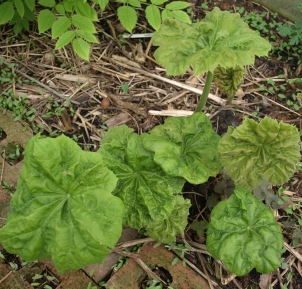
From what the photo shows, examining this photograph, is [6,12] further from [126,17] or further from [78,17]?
[126,17]

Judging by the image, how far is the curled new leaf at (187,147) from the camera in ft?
7.22

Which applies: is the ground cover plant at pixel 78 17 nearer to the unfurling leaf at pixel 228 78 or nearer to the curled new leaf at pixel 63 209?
the unfurling leaf at pixel 228 78

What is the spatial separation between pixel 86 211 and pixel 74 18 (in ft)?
5.00

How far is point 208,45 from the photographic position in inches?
88.3

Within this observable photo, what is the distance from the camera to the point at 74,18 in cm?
278

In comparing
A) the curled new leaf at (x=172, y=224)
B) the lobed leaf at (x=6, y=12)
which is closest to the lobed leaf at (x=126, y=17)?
the lobed leaf at (x=6, y=12)

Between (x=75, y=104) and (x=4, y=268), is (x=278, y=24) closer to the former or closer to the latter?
(x=75, y=104)

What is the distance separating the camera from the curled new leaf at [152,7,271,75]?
2.05 metres

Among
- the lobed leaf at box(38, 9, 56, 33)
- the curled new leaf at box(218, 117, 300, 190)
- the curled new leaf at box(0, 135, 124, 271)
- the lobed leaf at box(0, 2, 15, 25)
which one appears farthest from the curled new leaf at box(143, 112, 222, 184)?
the lobed leaf at box(0, 2, 15, 25)

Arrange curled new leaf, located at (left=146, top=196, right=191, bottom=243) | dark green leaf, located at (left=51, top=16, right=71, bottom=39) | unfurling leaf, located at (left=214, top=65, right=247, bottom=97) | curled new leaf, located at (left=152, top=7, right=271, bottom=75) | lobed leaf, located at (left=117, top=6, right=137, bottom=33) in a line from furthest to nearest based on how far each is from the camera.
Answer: lobed leaf, located at (left=117, top=6, right=137, bottom=33)
dark green leaf, located at (left=51, top=16, right=71, bottom=39)
unfurling leaf, located at (left=214, top=65, right=247, bottom=97)
curled new leaf, located at (left=146, top=196, right=191, bottom=243)
curled new leaf, located at (left=152, top=7, right=271, bottom=75)

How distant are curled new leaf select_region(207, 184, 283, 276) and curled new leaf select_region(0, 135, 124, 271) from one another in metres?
0.63

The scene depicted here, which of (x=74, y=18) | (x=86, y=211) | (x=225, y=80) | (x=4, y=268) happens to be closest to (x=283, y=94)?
(x=225, y=80)

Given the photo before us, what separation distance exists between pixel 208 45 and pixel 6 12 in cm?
161

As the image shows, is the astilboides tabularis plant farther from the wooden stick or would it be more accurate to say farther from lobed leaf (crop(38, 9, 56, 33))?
lobed leaf (crop(38, 9, 56, 33))
